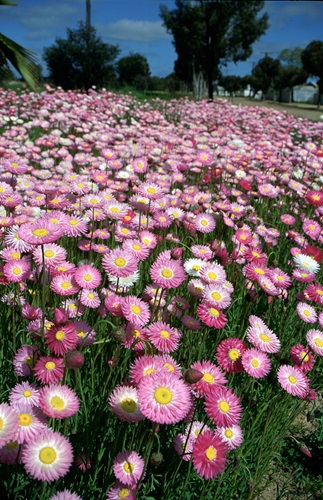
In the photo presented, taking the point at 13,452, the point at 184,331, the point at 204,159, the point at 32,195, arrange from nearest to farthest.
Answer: the point at 13,452 < the point at 184,331 < the point at 32,195 < the point at 204,159

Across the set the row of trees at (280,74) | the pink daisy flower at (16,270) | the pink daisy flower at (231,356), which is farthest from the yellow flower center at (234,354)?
the row of trees at (280,74)

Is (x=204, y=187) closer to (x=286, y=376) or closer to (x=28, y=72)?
(x=286, y=376)

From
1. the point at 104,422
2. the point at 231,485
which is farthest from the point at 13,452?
the point at 231,485

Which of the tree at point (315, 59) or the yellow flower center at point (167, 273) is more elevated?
the tree at point (315, 59)

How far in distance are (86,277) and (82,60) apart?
16416mm

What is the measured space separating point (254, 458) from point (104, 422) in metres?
0.66

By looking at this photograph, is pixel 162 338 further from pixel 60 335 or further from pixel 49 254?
pixel 49 254

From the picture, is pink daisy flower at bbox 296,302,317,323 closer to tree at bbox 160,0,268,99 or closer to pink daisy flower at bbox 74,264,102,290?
pink daisy flower at bbox 74,264,102,290

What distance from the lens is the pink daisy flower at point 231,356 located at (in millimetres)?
1398

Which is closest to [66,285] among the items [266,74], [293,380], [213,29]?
[293,380]

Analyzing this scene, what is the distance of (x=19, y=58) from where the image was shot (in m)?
6.27

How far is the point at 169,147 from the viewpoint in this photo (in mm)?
5203

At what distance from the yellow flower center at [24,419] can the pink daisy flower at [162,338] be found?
16.3 inches

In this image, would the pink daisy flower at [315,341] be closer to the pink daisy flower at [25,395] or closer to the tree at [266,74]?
the pink daisy flower at [25,395]
